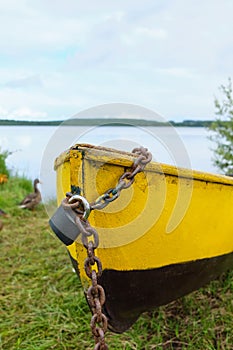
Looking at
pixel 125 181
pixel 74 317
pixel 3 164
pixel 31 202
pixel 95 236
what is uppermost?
pixel 3 164

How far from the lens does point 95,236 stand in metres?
0.94

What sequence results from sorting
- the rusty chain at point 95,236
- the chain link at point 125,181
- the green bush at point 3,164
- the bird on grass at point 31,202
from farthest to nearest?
1. the green bush at point 3,164
2. the bird on grass at point 31,202
3. the chain link at point 125,181
4. the rusty chain at point 95,236

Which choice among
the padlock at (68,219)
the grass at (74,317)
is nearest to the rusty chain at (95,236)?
the padlock at (68,219)

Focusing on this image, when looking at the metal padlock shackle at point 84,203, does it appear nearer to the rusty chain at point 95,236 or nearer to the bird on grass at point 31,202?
the rusty chain at point 95,236

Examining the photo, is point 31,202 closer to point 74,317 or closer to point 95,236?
point 74,317

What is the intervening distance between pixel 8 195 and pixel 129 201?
3661 mm

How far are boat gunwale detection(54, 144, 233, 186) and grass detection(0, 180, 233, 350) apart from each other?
2.53ft

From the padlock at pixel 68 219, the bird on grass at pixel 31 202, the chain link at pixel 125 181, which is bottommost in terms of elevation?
the bird on grass at pixel 31 202

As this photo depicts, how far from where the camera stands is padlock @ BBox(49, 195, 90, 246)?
38.5 inches

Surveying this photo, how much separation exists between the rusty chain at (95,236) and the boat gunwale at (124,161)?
0.13 ft

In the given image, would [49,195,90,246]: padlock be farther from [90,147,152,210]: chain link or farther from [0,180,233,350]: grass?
[0,180,233,350]: grass

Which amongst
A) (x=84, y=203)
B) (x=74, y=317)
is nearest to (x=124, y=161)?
(x=84, y=203)

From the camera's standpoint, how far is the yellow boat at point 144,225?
1.14 meters

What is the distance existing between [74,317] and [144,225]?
0.88 m
